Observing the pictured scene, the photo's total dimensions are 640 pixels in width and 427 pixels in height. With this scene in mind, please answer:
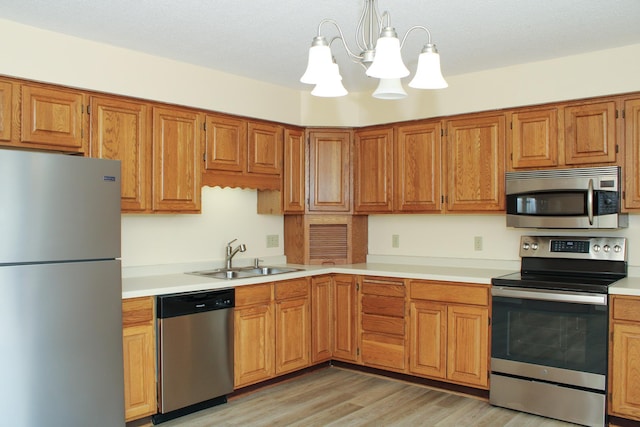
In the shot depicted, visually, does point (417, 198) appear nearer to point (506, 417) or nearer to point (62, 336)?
point (506, 417)

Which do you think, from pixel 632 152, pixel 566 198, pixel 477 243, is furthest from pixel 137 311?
pixel 632 152

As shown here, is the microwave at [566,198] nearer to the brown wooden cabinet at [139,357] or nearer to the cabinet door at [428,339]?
the cabinet door at [428,339]

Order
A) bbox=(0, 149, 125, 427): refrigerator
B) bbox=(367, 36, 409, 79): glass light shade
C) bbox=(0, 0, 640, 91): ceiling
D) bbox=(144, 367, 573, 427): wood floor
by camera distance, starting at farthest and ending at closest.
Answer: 1. bbox=(144, 367, 573, 427): wood floor
2. bbox=(0, 0, 640, 91): ceiling
3. bbox=(0, 149, 125, 427): refrigerator
4. bbox=(367, 36, 409, 79): glass light shade

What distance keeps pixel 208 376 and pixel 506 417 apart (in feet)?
6.28

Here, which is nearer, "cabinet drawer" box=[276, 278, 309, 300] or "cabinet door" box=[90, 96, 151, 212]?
"cabinet door" box=[90, 96, 151, 212]

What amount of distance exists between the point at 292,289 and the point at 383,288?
0.70m

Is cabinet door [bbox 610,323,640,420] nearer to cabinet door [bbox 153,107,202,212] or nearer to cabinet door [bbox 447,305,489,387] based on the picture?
cabinet door [bbox 447,305,489,387]

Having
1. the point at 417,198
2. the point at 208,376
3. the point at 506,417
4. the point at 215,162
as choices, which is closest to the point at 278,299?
the point at 208,376

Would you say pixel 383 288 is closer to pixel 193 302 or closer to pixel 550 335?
pixel 550 335

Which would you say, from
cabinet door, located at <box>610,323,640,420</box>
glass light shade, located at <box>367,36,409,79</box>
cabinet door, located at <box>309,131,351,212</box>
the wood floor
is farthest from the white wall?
glass light shade, located at <box>367,36,409,79</box>

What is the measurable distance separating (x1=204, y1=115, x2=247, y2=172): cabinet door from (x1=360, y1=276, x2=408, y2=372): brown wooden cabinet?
53.7 inches

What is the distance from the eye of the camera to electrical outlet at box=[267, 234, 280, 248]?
15.7 ft

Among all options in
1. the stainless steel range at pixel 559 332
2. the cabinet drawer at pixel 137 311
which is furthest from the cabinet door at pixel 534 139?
the cabinet drawer at pixel 137 311

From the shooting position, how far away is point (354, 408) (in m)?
3.61
